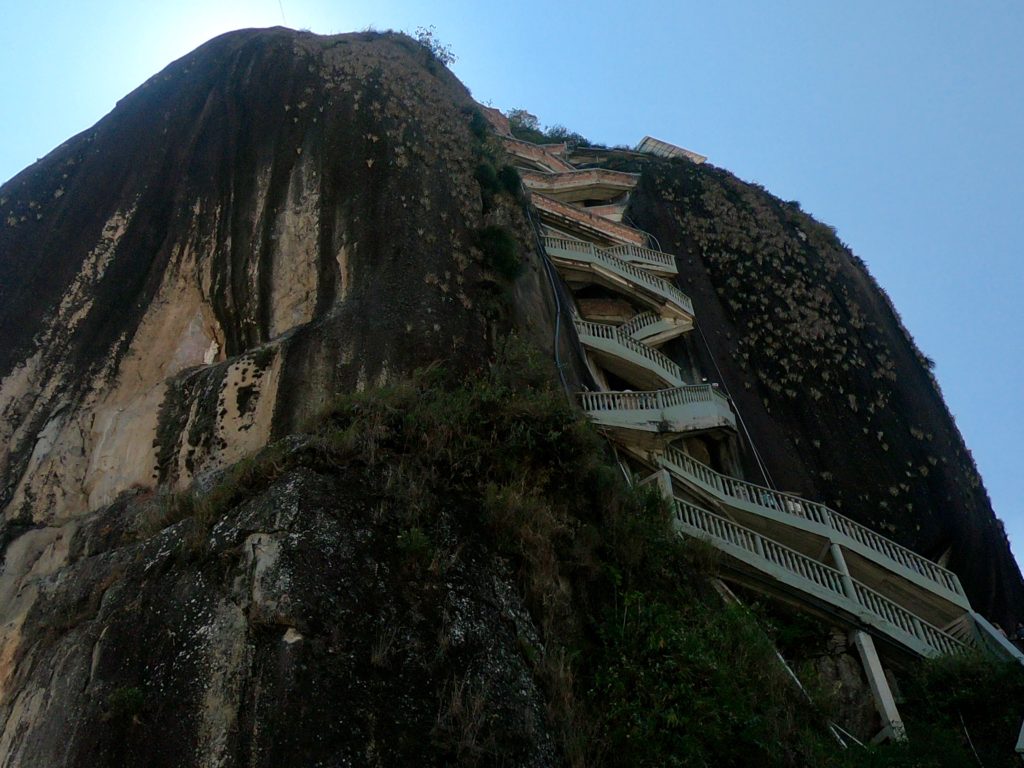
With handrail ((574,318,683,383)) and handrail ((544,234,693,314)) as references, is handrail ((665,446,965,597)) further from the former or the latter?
handrail ((544,234,693,314))

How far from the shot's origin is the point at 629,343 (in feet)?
71.8

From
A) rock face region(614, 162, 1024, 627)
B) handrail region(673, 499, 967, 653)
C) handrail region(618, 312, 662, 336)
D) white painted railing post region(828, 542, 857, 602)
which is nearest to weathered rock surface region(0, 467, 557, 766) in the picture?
handrail region(673, 499, 967, 653)

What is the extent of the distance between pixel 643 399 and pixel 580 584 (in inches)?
320

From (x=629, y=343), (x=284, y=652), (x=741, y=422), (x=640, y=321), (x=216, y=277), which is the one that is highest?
(x=640, y=321)

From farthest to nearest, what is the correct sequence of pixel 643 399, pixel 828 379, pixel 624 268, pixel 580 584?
pixel 624 268
pixel 828 379
pixel 643 399
pixel 580 584

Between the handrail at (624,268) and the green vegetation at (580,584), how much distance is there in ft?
35.4

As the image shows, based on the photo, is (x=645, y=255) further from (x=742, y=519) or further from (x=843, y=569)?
(x=843, y=569)

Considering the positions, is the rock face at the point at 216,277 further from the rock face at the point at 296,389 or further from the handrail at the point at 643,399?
the handrail at the point at 643,399

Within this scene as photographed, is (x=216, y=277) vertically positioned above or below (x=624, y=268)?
below

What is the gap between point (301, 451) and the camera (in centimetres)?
1066

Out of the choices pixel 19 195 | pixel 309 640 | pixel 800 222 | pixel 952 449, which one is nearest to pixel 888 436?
pixel 952 449

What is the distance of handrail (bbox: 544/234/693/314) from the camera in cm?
2432

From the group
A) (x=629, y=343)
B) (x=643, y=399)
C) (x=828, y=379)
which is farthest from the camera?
(x=828, y=379)

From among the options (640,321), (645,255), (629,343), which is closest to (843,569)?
(629,343)
